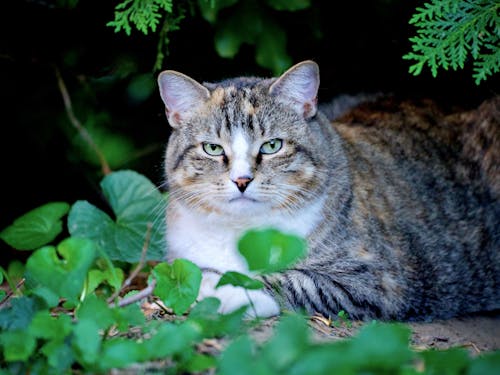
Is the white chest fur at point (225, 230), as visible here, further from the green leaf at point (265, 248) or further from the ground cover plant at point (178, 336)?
the green leaf at point (265, 248)


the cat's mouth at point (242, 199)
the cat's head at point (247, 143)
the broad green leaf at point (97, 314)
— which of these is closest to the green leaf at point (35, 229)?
the cat's head at point (247, 143)

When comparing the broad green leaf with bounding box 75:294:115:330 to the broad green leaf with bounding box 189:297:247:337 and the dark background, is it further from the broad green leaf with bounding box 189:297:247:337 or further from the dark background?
the dark background

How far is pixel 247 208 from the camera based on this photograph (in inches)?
123

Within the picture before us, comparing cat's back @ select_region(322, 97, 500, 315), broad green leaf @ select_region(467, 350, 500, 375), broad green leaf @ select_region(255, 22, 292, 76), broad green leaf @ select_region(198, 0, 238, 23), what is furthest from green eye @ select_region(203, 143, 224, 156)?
broad green leaf @ select_region(467, 350, 500, 375)

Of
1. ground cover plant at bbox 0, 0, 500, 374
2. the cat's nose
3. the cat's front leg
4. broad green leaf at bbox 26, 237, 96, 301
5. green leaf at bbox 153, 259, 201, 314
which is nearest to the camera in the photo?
ground cover plant at bbox 0, 0, 500, 374

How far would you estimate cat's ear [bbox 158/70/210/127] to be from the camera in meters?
3.30

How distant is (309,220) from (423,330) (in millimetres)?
774

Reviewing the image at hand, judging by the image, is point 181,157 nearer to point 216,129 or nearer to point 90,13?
point 216,129

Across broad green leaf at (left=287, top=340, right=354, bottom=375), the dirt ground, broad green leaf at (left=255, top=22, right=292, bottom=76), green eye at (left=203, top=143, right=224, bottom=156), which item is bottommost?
the dirt ground

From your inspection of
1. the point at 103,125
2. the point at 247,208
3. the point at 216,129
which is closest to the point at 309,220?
the point at 247,208

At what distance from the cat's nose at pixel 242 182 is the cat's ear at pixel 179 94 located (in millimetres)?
529

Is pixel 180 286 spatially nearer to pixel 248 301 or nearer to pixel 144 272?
pixel 248 301

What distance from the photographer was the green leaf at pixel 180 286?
97.7 inches

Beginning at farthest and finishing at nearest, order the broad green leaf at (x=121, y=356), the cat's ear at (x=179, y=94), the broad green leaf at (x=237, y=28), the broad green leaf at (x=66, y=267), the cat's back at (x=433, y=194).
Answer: the broad green leaf at (x=237, y=28) → the cat's back at (x=433, y=194) → the cat's ear at (x=179, y=94) → the broad green leaf at (x=66, y=267) → the broad green leaf at (x=121, y=356)
